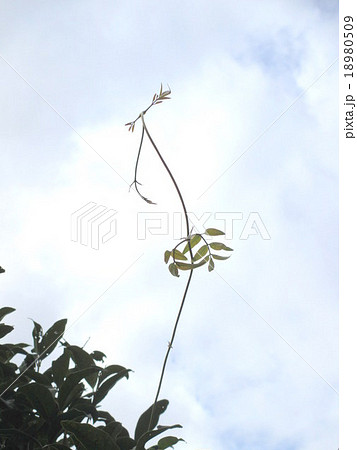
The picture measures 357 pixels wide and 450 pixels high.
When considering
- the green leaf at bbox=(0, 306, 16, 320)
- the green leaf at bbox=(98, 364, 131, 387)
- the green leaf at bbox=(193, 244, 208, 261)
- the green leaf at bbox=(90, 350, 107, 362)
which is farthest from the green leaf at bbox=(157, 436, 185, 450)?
the green leaf at bbox=(0, 306, 16, 320)

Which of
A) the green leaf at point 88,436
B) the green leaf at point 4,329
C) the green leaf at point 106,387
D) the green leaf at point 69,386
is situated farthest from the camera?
the green leaf at point 4,329

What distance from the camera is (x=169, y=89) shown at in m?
0.85

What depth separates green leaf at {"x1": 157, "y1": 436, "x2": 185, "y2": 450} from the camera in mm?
863

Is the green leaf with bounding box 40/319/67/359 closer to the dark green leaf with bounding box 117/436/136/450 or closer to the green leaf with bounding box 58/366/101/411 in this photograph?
the green leaf with bounding box 58/366/101/411

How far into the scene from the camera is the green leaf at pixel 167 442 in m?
0.86

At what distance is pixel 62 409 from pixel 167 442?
0.20 meters

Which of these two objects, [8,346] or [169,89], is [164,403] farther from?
[169,89]

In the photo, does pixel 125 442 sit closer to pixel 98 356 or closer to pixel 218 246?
pixel 98 356

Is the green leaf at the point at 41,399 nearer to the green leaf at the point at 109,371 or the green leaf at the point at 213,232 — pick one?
the green leaf at the point at 109,371

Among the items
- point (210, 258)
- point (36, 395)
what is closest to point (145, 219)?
point (210, 258)

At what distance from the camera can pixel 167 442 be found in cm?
86

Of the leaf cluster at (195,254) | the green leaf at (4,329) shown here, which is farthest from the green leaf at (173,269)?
the green leaf at (4,329)

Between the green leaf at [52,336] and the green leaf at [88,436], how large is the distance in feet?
0.97

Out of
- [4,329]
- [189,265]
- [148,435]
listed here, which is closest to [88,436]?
[148,435]
